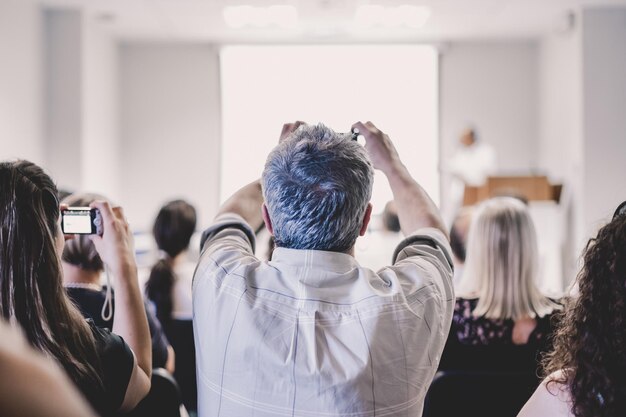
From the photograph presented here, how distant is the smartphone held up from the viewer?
139 cm

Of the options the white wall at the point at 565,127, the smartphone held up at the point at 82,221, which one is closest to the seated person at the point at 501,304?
the smartphone held up at the point at 82,221

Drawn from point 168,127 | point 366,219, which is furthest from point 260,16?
point 366,219

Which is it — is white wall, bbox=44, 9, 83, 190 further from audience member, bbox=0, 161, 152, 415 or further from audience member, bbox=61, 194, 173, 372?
audience member, bbox=0, 161, 152, 415

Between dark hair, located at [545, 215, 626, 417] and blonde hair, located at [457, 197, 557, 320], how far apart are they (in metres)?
1.01

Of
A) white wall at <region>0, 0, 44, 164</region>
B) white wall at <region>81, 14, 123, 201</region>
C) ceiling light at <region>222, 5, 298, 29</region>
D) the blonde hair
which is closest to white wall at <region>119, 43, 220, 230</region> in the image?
white wall at <region>81, 14, 123, 201</region>

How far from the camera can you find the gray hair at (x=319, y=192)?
1114 millimetres

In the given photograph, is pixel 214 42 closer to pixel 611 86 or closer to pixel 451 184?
pixel 451 184

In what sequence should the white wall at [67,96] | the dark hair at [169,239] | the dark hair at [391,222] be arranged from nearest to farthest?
the dark hair at [169,239] < the dark hair at [391,222] < the white wall at [67,96]

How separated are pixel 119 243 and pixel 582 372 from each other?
0.94 meters

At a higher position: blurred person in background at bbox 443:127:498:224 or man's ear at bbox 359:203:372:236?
blurred person in background at bbox 443:127:498:224

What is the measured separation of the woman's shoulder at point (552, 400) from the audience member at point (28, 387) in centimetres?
90

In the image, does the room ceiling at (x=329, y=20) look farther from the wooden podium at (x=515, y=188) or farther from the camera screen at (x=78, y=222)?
the camera screen at (x=78, y=222)

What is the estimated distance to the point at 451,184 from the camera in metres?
7.27

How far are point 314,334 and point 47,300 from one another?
0.47 metres
